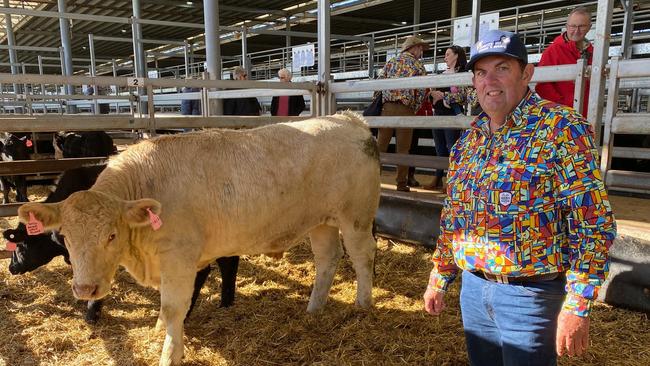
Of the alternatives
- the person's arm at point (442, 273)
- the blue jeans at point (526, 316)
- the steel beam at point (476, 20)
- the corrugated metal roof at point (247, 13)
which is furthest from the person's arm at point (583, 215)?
the corrugated metal roof at point (247, 13)

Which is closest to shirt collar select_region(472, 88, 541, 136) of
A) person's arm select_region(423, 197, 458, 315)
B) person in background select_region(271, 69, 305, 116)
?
person's arm select_region(423, 197, 458, 315)

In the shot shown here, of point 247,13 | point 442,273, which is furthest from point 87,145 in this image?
point 247,13

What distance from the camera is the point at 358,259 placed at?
4.08m

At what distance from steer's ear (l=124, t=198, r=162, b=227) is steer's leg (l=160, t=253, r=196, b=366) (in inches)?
15.3

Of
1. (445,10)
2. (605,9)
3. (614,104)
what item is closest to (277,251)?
(614,104)

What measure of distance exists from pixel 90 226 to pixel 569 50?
14.0ft

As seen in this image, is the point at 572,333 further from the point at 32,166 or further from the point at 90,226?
the point at 32,166

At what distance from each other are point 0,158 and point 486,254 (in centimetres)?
944

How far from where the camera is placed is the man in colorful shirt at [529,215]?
1642 millimetres

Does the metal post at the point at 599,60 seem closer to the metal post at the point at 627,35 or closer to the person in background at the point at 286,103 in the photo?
the metal post at the point at 627,35

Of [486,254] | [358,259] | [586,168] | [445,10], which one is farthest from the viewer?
[445,10]

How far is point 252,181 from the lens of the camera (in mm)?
3398

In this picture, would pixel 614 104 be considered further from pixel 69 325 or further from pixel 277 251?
pixel 69 325

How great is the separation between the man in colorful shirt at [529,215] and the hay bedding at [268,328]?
5.01ft
